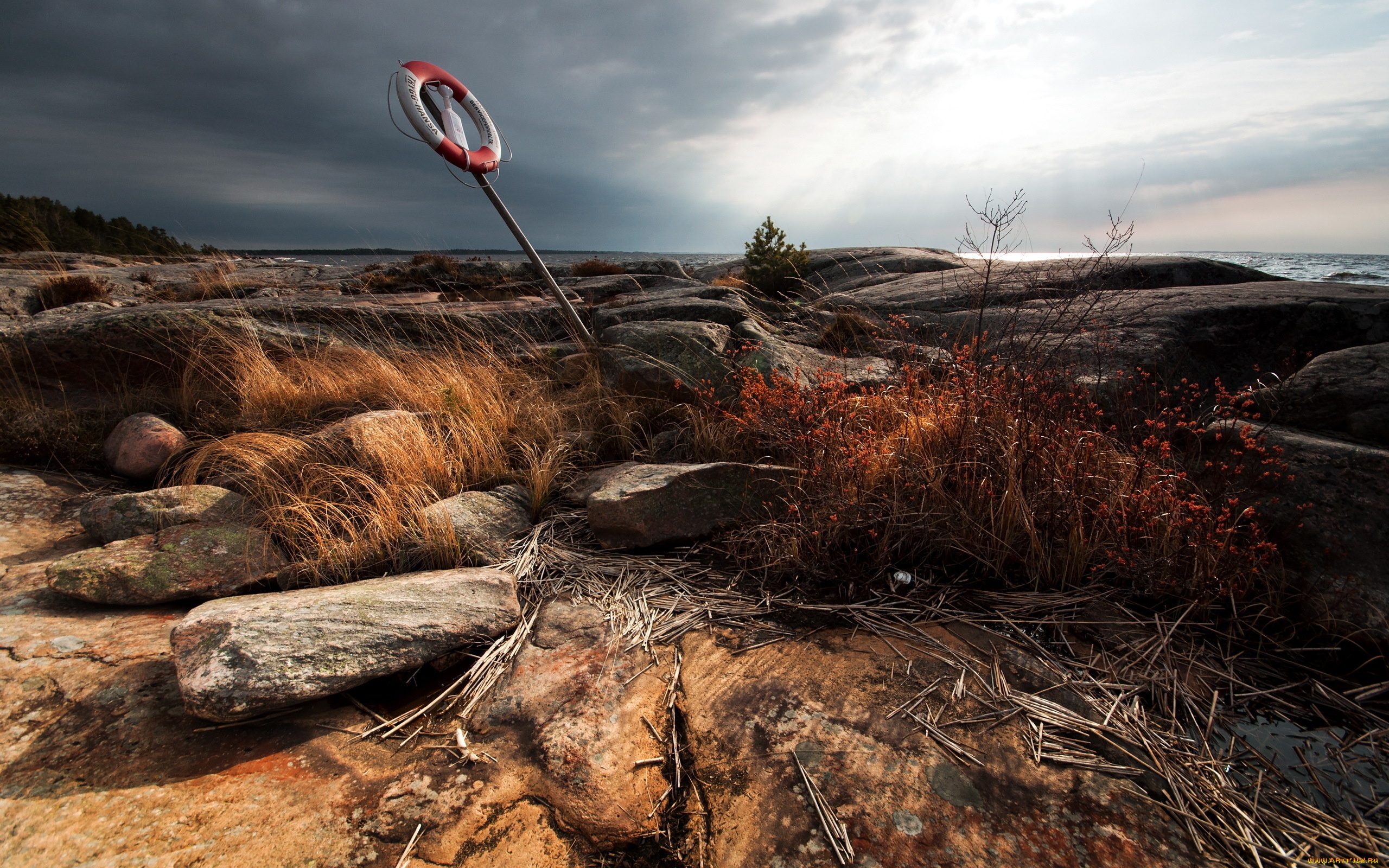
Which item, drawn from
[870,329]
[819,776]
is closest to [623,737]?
[819,776]

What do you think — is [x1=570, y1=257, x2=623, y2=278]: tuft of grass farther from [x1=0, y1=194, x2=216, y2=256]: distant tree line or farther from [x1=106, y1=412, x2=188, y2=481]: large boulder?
[x1=0, y1=194, x2=216, y2=256]: distant tree line

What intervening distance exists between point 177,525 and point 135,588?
457 millimetres

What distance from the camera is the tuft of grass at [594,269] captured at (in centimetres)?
1155

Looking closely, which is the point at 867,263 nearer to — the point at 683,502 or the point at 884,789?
the point at 683,502

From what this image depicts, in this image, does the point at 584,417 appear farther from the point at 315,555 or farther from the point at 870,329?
the point at 870,329

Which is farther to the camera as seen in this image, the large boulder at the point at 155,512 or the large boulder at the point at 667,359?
the large boulder at the point at 667,359

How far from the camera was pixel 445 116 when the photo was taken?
4.47 meters

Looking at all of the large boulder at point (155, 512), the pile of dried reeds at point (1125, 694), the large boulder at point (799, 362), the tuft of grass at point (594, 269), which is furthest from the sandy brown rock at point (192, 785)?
the tuft of grass at point (594, 269)

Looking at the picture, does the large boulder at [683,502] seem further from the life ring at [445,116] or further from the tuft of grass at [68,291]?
the tuft of grass at [68,291]

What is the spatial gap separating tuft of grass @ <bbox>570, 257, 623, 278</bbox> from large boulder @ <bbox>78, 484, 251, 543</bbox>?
29.7ft

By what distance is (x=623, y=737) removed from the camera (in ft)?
5.66

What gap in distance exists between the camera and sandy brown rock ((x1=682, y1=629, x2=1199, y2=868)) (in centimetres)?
134

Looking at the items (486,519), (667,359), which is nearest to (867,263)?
(667,359)

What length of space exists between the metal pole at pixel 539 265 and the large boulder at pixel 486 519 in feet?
7.47
